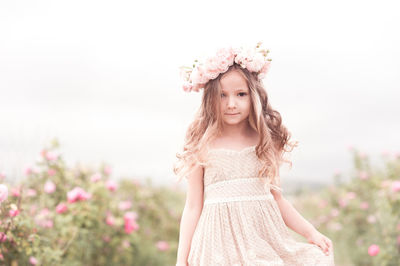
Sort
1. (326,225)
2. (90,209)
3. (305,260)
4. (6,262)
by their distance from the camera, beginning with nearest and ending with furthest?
(305,260) < (6,262) < (90,209) < (326,225)

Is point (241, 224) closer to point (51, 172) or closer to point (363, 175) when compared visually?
point (51, 172)

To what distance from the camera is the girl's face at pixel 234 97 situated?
254cm

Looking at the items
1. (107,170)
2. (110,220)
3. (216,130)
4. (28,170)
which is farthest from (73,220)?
(216,130)

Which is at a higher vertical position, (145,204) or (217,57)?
(217,57)

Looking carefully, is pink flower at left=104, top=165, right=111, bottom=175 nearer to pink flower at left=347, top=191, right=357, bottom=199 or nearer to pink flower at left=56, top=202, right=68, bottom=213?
pink flower at left=56, top=202, right=68, bottom=213

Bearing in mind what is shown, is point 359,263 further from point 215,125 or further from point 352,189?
point 215,125

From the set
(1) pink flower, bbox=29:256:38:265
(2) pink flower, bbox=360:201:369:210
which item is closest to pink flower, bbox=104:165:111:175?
(1) pink flower, bbox=29:256:38:265

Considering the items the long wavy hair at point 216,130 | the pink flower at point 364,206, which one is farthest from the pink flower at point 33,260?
the pink flower at point 364,206

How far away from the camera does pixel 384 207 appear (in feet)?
14.8

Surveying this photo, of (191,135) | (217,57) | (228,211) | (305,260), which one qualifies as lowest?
(305,260)

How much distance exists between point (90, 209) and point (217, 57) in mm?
2134

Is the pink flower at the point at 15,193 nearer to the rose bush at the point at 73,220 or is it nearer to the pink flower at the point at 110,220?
the rose bush at the point at 73,220

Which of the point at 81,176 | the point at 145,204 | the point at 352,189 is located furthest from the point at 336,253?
the point at 81,176

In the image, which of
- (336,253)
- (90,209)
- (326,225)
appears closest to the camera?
(90,209)
